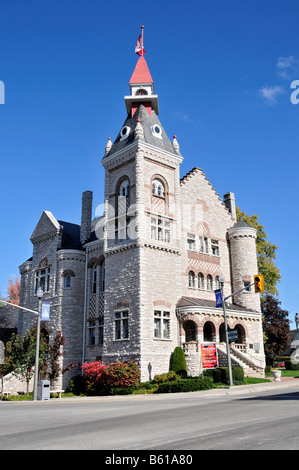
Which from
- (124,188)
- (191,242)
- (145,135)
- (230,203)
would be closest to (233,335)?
(191,242)

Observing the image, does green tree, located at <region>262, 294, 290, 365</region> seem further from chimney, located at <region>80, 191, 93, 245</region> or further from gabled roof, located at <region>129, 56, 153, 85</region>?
gabled roof, located at <region>129, 56, 153, 85</region>

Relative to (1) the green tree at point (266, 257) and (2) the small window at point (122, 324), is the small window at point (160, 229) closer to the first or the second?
(2) the small window at point (122, 324)

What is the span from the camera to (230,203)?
40719mm

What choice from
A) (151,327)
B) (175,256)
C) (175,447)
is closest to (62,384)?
(151,327)

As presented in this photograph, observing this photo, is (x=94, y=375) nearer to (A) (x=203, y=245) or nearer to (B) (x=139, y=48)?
(A) (x=203, y=245)

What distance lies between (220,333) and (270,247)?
14.9 metres

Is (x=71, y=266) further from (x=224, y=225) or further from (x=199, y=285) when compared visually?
(x=224, y=225)

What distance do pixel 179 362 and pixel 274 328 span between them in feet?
54.7

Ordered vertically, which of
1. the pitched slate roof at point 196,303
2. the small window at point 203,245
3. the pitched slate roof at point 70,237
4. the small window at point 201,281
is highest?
the pitched slate roof at point 70,237

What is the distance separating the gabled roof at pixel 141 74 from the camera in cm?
3738

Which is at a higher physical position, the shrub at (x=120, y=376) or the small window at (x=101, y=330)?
the small window at (x=101, y=330)

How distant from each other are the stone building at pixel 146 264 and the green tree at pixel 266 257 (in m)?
6.58

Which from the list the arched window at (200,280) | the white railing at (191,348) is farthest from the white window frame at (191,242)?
the white railing at (191,348)

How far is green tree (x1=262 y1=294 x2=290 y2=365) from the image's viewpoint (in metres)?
42.1
